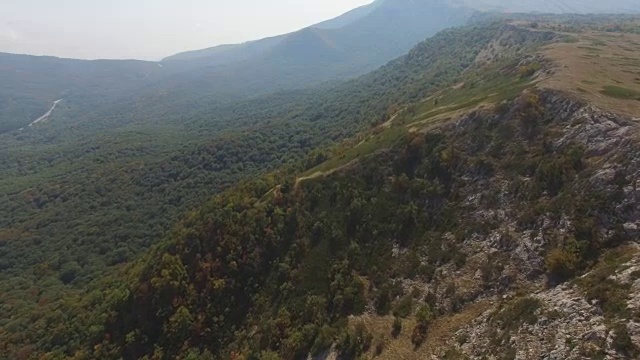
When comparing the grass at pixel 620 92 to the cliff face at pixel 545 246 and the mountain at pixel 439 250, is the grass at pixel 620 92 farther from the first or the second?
the cliff face at pixel 545 246

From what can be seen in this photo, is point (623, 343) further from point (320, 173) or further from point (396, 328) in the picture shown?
point (320, 173)

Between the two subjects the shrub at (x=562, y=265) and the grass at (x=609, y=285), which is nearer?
the grass at (x=609, y=285)

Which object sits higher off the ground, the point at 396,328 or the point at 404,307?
the point at 404,307

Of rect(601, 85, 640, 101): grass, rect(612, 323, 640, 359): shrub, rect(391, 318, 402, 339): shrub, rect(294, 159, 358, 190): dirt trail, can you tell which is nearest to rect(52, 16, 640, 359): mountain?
rect(612, 323, 640, 359): shrub

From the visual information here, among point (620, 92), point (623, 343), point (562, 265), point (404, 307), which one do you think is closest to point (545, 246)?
point (562, 265)

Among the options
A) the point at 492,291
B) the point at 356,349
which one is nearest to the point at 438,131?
the point at 492,291

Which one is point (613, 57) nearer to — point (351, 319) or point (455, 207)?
point (455, 207)

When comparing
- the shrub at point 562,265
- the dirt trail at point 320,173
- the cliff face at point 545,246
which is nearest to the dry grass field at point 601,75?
the cliff face at point 545,246

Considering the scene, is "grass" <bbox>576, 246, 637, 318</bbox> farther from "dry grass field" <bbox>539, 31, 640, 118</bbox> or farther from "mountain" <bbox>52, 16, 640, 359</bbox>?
"dry grass field" <bbox>539, 31, 640, 118</bbox>
